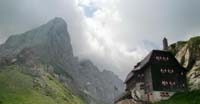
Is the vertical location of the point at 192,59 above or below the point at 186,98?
above

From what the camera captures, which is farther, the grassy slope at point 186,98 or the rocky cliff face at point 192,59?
the rocky cliff face at point 192,59

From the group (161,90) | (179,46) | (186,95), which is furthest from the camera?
(179,46)

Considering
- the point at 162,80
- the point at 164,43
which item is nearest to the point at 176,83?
the point at 162,80

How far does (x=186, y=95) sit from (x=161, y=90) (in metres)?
10.6

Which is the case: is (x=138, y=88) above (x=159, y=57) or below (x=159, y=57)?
below

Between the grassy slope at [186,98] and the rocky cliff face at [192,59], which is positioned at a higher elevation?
the rocky cliff face at [192,59]

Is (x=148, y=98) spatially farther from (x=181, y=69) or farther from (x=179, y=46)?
(x=179, y=46)

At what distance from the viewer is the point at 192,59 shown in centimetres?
12262

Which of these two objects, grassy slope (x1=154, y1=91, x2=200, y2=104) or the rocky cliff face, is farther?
the rocky cliff face

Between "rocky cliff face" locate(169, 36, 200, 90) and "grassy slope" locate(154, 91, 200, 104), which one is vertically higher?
"rocky cliff face" locate(169, 36, 200, 90)

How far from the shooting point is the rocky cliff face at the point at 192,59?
372 ft

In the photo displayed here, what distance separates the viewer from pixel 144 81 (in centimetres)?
11338

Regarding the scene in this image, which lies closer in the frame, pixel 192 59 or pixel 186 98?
pixel 186 98

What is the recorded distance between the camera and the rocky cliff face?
372ft
